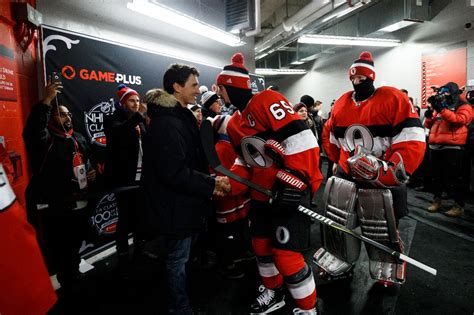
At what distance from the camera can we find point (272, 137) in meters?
1.69

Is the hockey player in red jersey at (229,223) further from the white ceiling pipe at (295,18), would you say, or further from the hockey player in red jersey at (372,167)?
the white ceiling pipe at (295,18)

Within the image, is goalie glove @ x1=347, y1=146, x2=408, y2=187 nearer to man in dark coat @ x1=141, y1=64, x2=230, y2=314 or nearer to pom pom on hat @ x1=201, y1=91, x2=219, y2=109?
man in dark coat @ x1=141, y1=64, x2=230, y2=314

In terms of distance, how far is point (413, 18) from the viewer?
6332 mm

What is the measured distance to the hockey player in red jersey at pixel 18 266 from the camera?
0.69 metres

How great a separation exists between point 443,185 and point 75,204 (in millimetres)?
4898

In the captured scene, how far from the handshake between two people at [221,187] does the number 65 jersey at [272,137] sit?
0.10 meters

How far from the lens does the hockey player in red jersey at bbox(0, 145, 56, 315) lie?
2.27 feet

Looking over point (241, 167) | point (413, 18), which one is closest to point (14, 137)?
point (241, 167)

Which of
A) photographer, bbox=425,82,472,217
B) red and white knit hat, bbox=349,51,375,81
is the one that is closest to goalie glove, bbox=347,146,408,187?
red and white knit hat, bbox=349,51,375,81

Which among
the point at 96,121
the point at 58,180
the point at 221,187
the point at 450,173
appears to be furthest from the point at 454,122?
the point at 58,180

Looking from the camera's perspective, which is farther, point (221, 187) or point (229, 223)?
point (229, 223)

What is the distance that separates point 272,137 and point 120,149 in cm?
167

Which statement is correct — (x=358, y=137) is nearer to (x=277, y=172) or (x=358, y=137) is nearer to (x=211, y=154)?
(x=277, y=172)

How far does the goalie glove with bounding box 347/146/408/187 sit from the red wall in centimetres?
252
